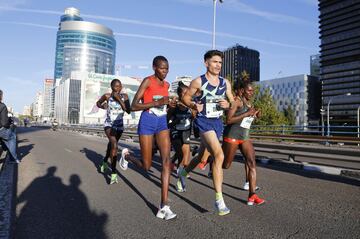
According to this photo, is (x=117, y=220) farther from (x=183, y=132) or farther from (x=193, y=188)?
(x=183, y=132)

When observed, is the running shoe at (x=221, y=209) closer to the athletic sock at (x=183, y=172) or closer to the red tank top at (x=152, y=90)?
the athletic sock at (x=183, y=172)

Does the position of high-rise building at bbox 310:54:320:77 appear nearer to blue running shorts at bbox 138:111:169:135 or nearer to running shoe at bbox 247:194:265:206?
running shoe at bbox 247:194:265:206

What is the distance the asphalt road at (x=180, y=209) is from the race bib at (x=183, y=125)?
1102mm

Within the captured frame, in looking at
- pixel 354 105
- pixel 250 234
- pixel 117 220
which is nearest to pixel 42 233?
pixel 117 220

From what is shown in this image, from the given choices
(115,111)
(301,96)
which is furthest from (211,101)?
(301,96)

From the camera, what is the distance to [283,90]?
393 feet

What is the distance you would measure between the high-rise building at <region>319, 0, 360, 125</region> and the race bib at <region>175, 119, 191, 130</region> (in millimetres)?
114196

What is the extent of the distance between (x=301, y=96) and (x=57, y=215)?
4704 inches

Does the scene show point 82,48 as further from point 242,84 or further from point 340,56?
point 242,84

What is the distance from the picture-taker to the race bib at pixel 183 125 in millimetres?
7176

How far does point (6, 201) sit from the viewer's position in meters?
4.87

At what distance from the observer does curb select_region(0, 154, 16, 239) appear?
3.64 m

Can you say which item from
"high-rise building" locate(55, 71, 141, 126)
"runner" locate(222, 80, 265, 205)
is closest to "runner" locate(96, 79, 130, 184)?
"runner" locate(222, 80, 265, 205)

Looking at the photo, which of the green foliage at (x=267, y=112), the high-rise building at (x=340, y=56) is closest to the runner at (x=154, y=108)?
the green foliage at (x=267, y=112)
